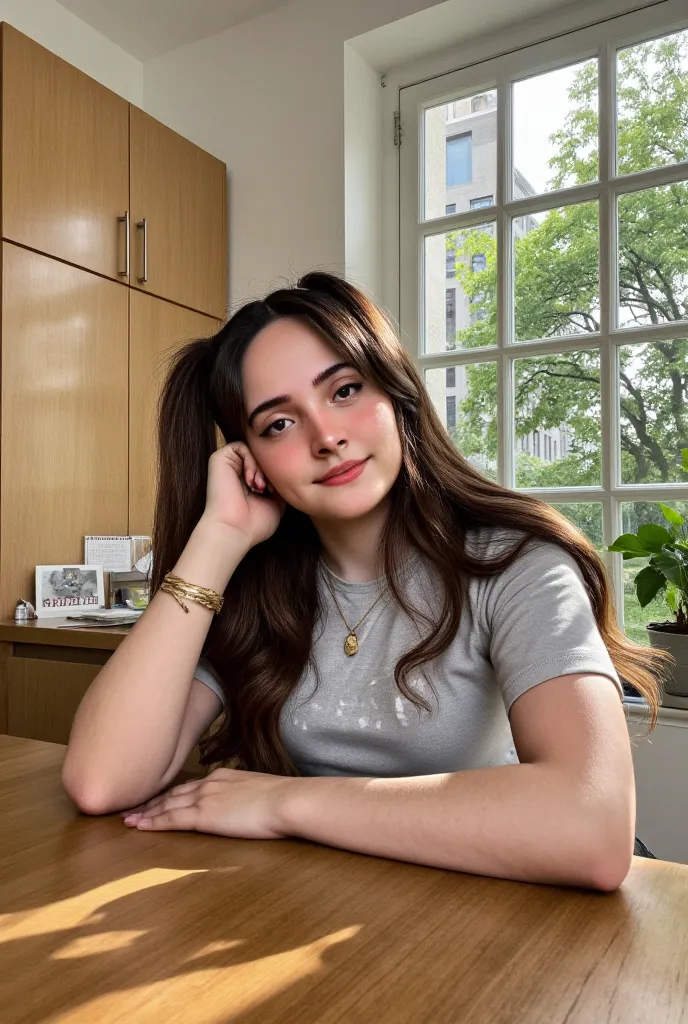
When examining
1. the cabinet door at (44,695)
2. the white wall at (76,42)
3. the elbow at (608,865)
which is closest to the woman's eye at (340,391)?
the elbow at (608,865)

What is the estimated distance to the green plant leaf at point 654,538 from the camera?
1.76 m

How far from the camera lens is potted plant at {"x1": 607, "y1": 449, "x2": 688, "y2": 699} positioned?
172 centimetres

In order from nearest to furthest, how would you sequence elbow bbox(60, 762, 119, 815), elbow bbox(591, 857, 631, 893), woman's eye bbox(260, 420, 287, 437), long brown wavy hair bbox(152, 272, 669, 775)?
1. elbow bbox(591, 857, 631, 893)
2. elbow bbox(60, 762, 119, 815)
3. long brown wavy hair bbox(152, 272, 669, 775)
4. woman's eye bbox(260, 420, 287, 437)

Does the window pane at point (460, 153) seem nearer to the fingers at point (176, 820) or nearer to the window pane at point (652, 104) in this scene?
the window pane at point (652, 104)

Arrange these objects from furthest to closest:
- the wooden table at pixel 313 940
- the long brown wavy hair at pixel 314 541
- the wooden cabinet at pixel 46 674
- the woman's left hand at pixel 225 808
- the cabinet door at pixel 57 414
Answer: the cabinet door at pixel 57 414
the wooden cabinet at pixel 46 674
the long brown wavy hair at pixel 314 541
the woman's left hand at pixel 225 808
the wooden table at pixel 313 940

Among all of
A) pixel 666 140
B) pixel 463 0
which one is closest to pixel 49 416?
pixel 463 0

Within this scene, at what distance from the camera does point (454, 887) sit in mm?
632

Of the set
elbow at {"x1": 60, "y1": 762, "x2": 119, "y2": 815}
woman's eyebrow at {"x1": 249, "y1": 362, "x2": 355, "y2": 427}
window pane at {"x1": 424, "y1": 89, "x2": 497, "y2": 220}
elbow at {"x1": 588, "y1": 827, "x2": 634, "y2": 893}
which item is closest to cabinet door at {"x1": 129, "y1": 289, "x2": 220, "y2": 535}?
window pane at {"x1": 424, "y1": 89, "x2": 497, "y2": 220}

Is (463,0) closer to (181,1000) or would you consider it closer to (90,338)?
(90,338)

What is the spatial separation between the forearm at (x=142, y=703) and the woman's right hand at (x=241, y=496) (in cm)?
11

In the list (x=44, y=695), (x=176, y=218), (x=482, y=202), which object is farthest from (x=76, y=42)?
(x=44, y=695)

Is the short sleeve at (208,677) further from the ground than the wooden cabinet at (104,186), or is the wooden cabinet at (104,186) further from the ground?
the wooden cabinet at (104,186)

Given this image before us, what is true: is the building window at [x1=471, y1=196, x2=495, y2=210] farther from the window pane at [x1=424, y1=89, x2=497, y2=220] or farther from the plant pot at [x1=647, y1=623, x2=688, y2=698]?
the plant pot at [x1=647, y1=623, x2=688, y2=698]

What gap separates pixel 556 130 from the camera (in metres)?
2.30
